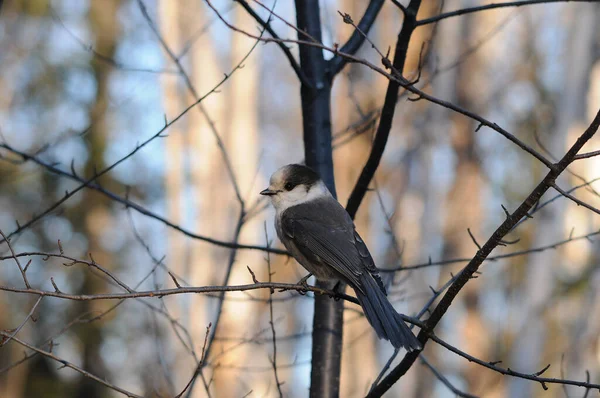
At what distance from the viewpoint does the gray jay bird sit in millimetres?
3613

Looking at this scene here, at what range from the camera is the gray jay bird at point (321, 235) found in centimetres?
361

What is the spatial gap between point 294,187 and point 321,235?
457mm

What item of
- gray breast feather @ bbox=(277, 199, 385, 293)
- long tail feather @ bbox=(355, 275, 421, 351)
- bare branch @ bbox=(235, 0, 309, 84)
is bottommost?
long tail feather @ bbox=(355, 275, 421, 351)

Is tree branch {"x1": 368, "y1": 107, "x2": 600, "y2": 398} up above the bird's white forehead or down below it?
below

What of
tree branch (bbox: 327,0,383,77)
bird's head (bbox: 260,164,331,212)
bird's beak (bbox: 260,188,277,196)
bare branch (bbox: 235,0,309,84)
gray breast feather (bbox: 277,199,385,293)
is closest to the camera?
bare branch (bbox: 235,0,309,84)

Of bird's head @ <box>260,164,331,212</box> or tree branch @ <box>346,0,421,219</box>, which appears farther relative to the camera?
bird's head @ <box>260,164,331,212</box>

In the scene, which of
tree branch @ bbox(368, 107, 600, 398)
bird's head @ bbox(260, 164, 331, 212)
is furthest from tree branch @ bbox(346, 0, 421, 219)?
tree branch @ bbox(368, 107, 600, 398)

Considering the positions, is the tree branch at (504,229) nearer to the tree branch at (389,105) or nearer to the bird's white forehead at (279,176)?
the tree branch at (389,105)

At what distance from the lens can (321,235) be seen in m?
4.05

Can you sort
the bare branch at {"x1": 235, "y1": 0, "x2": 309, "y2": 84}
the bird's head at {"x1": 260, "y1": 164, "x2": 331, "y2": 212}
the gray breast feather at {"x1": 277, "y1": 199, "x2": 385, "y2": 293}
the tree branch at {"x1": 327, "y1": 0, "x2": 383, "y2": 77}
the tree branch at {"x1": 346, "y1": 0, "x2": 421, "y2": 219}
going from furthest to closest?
the bird's head at {"x1": 260, "y1": 164, "x2": 331, "y2": 212}, the tree branch at {"x1": 327, "y1": 0, "x2": 383, "y2": 77}, the gray breast feather at {"x1": 277, "y1": 199, "x2": 385, "y2": 293}, the bare branch at {"x1": 235, "y1": 0, "x2": 309, "y2": 84}, the tree branch at {"x1": 346, "y1": 0, "x2": 421, "y2": 219}

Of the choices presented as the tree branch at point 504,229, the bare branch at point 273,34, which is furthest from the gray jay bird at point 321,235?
the bare branch at point 273,34

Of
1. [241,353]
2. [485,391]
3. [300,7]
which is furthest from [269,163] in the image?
[300,7]

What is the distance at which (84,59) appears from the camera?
15992 millimetres

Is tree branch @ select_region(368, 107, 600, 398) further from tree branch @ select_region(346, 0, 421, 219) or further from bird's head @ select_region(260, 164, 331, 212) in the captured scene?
bird's head @ select_region(260, 164, 331, 212)
